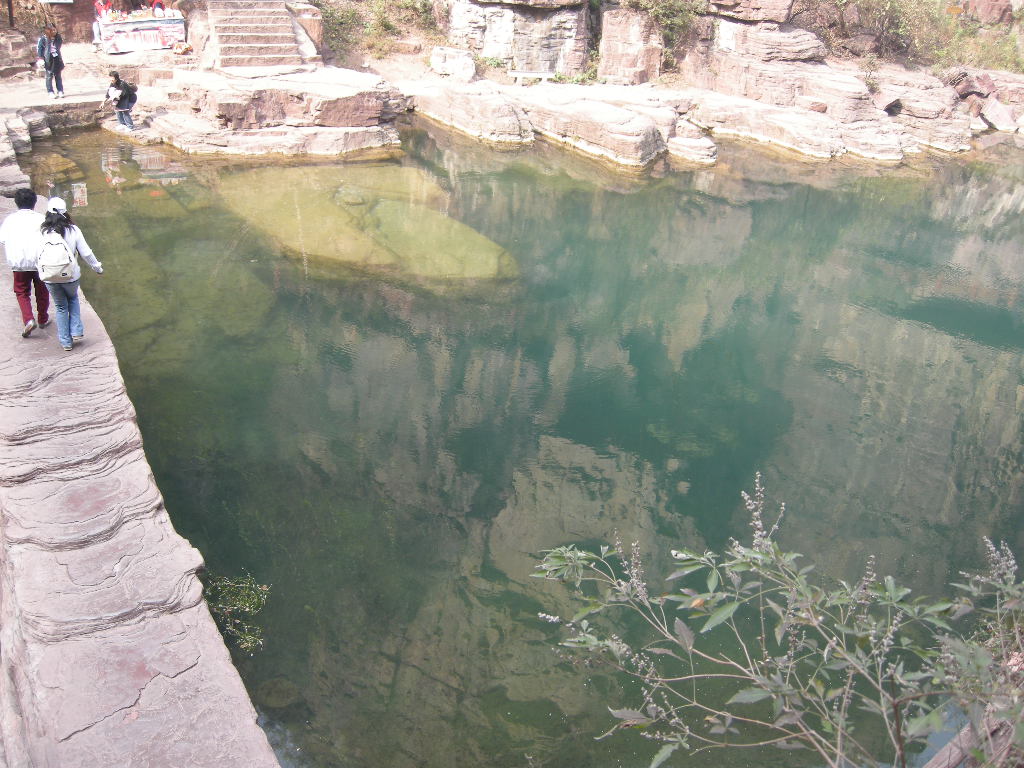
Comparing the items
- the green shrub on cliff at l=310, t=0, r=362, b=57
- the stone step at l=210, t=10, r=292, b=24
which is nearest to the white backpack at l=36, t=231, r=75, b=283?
the stone step at l=210, t=10, r=292, b=24

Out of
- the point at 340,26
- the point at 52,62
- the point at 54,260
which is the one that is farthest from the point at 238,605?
the point at 340,26

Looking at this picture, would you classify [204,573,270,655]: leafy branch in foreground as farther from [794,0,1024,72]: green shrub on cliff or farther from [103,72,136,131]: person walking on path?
[794,0,1024,72]: green shrub on cliff

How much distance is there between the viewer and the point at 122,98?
43.0 feet

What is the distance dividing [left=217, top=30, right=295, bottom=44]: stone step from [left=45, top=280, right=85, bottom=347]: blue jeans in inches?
418

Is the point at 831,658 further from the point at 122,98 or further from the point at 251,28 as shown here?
the point at 251,28

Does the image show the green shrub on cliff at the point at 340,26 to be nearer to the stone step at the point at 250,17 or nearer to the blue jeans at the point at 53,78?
the stone step at the point at 250,17

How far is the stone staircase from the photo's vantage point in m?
14.9

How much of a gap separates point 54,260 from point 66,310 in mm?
458

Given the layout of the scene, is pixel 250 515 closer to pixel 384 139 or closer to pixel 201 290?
pixel 201 290

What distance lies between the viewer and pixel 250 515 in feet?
19.9

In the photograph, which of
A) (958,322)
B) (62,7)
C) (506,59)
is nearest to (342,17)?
(506,59)

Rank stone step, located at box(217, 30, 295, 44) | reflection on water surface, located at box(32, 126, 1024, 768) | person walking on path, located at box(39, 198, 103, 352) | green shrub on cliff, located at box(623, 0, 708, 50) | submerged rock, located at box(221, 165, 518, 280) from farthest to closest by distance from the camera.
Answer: green shrub on cliff, located at box(623, 0, 708, 50), stone step, located at box(217, 30, 295, 44), submerged rock, located at box(221, 165, 518, 280), person walking on path, located at box(39, 198, 103, 352), reflection on water surface, located at box(32, 126, 1024, 768)

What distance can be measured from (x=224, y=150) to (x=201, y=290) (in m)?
5.18

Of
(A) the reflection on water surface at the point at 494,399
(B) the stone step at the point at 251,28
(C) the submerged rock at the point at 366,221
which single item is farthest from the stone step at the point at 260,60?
(C) the submerged rock at the point at 366,221
